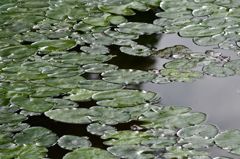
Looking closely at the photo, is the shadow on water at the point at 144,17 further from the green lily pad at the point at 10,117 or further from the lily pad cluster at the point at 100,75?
the green lily pad at the point at 10,117

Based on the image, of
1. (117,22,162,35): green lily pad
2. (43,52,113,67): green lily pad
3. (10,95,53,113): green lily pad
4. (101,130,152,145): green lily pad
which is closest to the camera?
(101,130,152,145): green lily pad

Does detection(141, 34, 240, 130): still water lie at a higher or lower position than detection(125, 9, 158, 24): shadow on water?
lower

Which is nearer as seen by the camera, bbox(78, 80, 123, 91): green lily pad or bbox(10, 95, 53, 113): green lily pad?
bbox(10, 95, 53, 113): green lily pad

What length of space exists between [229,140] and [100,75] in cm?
75

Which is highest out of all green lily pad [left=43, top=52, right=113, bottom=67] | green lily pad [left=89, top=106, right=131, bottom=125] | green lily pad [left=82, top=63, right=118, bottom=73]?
green lily pad [left=43, top=52, right=113, bottom=67]

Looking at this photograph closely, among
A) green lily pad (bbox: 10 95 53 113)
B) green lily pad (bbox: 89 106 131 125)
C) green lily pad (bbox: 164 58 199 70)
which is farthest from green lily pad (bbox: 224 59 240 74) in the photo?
green lily pad (bbox: 10 95 53 113)

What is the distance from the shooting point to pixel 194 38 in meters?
2.86

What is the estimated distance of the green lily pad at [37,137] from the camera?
2.04m

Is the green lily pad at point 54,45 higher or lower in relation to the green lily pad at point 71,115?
higher

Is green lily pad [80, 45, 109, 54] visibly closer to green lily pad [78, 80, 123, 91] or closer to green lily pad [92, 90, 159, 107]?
green lily pad [78, 80, 123, 91]

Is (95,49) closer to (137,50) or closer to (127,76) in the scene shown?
(137,50)

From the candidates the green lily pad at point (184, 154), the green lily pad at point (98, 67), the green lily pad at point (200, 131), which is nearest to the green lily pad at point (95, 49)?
the green lily pad at point (98, 67)

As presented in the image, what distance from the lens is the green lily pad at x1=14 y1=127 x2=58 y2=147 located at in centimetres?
204

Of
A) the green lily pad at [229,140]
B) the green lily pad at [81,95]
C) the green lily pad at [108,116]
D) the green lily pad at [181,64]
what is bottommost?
the green lily pad at [229,140]
